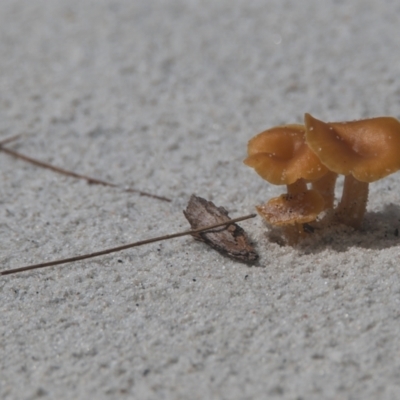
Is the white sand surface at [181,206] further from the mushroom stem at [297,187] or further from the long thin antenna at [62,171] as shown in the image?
the mushroom stem at [297,187]

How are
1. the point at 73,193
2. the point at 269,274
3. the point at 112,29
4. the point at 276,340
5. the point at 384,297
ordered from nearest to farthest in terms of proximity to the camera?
1. the point at 276,340
2. the point at 384,297
3. the point at 269,274
4. the point at 73,193
5. the point at 112,29

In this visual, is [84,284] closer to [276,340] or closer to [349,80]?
[276,340]

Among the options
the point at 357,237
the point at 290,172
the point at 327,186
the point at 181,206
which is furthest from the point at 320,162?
the point at 181,206

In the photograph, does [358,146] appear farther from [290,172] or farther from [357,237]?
[357,237]

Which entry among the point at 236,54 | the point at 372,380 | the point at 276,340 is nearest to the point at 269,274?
the point at 276,340

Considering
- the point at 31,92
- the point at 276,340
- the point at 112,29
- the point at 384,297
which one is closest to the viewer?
the point at 276,340

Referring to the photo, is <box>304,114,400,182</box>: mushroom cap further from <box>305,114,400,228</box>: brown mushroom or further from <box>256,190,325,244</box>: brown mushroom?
<box>256,190,325,244</box>: brown mushroom

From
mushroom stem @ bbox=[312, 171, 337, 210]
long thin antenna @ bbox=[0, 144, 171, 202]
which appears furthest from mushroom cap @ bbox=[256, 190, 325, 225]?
long thin antenna @ bbox=[0, 144, 171, 202]
